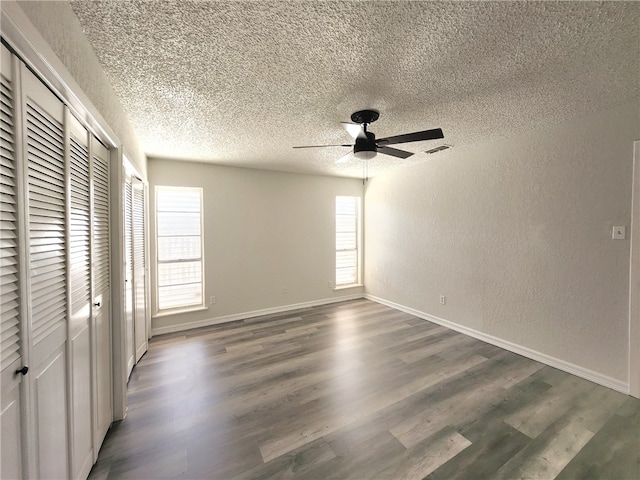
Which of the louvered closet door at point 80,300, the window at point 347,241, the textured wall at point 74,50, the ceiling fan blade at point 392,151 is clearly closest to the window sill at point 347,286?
the window at point 347,241

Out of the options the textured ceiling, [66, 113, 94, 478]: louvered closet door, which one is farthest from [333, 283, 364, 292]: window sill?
[66, 113, 94, 478]: louvered closet door

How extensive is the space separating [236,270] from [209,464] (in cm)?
276

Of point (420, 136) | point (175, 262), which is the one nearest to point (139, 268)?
point (175, 262)

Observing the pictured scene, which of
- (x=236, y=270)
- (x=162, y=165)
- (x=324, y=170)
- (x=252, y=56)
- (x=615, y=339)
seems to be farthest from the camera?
(x=324, y=170)

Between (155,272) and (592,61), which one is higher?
(592,61)

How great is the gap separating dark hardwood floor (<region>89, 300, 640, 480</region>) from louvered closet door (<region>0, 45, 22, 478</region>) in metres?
0.95

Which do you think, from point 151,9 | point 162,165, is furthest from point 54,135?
point 162,165

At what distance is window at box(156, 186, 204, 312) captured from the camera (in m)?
3.66

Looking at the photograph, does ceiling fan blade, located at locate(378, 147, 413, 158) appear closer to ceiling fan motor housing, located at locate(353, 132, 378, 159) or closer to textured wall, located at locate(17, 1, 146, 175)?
ceiling fan motor housing, located at locate(353, 132, 378, 159)

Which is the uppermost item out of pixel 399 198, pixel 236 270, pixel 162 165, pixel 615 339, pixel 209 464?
pixel 162 165

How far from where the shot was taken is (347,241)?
5254mm

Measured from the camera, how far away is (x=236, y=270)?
4.05 m

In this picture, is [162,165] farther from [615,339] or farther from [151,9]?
[615,339]

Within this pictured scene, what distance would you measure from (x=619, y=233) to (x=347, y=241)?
3.69m
